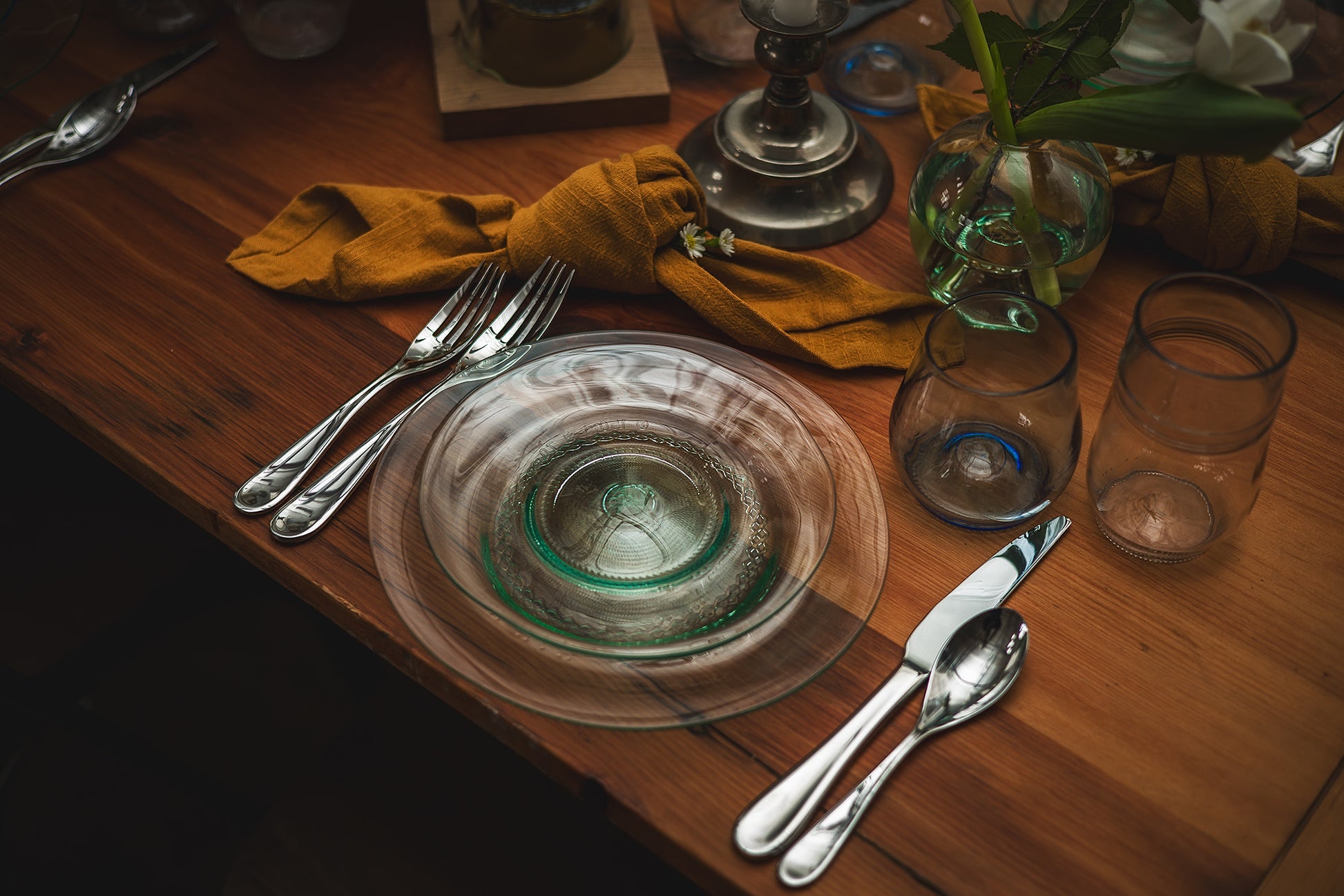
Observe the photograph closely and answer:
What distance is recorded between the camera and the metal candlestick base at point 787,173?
82 cm

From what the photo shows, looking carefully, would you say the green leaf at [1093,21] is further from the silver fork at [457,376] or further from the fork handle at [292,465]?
the fork handle at [292,465]

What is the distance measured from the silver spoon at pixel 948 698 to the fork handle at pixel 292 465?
0.37 meters

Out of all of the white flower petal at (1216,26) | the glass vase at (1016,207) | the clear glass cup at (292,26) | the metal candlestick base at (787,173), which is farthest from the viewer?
the clear glass cup at (292,26)

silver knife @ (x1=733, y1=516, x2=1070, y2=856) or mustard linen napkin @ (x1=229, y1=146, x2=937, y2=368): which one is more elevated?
mustard linen napkin @ (x1=229, y1=146, x2=937, y2=368)

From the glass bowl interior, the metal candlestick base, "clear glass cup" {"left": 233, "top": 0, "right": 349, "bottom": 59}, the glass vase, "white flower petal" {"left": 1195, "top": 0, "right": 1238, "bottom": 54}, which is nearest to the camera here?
"white flower petal" {"left": 1195, "top": 0, "right": 1238, "bottom": 54}

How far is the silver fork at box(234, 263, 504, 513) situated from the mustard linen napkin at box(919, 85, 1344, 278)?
1.54ft

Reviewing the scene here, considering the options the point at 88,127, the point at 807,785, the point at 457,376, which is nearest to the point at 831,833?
the point at 807,785

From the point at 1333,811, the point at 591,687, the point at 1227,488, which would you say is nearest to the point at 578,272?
the point at 591,687

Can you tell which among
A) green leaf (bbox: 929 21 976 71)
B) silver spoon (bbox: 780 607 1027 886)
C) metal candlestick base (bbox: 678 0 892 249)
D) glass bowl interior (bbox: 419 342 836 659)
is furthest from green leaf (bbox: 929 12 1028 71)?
silver spoon (bbox: 780 607 1027 886)

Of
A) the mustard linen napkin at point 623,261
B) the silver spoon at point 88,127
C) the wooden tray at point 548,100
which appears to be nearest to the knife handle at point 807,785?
the mustard linen napkin at point 623,261

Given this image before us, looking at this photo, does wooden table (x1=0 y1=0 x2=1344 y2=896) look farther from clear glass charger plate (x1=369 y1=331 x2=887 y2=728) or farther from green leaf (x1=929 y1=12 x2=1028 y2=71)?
green leaf (x1=929 y1=12 x2=1028 y2=71)

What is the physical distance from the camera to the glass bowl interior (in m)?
0.59

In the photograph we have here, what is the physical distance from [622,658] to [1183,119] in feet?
1.29

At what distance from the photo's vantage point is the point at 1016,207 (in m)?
0.69
